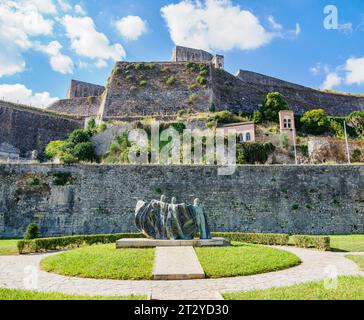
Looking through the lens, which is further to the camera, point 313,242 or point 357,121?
point 357,121

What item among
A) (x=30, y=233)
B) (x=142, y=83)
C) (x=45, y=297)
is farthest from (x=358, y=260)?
(x=142, y=83)

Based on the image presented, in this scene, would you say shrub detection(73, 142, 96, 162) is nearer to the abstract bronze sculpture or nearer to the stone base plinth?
the abstract bronze sculpture

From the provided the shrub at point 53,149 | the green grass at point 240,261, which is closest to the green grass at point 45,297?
the green grass at point 240,261

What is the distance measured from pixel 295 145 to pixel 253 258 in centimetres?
2500

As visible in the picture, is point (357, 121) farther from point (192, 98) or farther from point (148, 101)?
point (148, 101)

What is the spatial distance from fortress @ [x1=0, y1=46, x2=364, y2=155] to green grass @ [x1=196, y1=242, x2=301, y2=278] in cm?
3055

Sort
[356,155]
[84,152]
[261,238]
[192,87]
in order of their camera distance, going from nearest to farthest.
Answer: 1. [261,238]
2. [356,155]
3. [84,152]
4. [192,87]

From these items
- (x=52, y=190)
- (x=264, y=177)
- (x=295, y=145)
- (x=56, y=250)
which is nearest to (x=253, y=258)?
(x=56, y=250)

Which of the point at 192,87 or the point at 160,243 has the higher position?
the point at 192,87

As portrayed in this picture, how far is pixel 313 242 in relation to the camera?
1431 cm

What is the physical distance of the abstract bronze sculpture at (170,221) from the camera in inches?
486

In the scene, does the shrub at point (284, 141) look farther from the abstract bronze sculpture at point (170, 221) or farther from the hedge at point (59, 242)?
the abstract bronze sculpture at point (170, 221)

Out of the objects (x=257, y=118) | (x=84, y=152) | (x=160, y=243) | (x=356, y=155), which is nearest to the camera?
(x=160, y=243)

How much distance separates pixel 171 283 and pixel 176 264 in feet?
4.85
